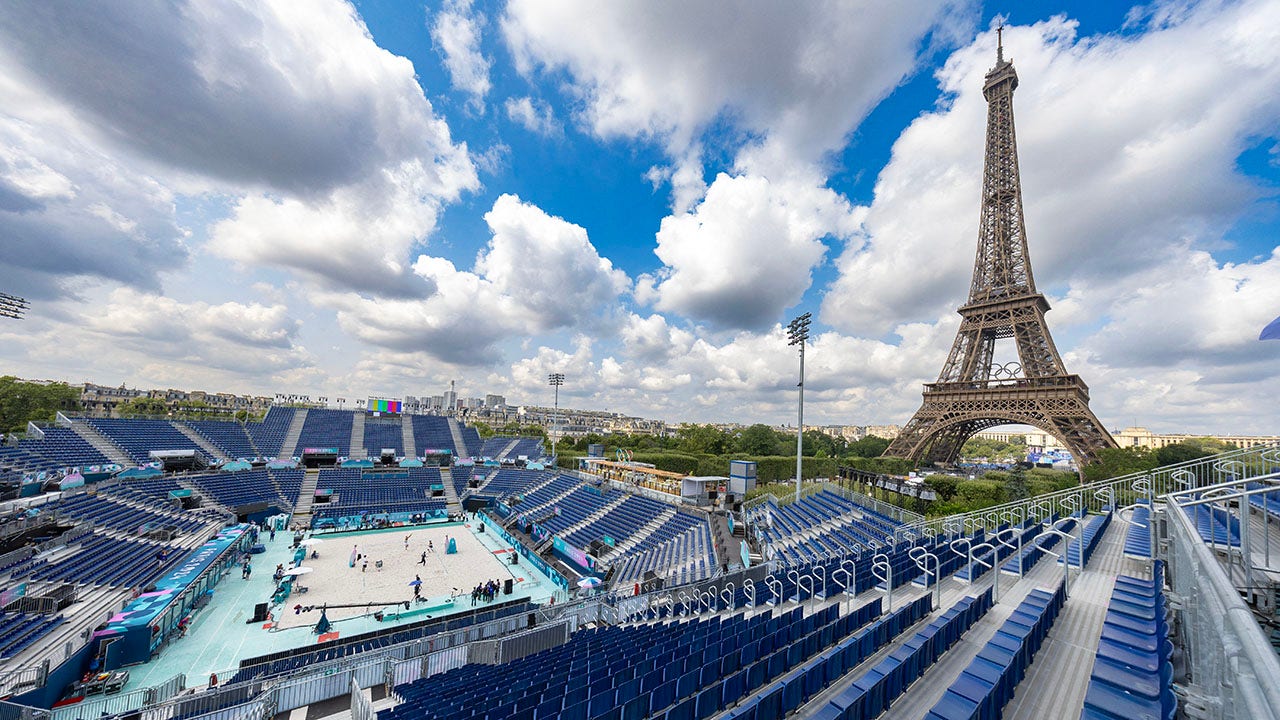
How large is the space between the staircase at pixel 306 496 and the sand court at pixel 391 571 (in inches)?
223

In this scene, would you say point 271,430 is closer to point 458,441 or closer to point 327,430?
point 327,430

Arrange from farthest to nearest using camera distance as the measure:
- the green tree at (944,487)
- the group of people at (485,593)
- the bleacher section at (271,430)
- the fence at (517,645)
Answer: the bleacher section at (271,430)
the green tree at (944,487)
the group of people at (485,593)
the fence at (517,645)

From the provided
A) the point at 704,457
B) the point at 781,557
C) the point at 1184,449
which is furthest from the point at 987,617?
the point at 704,457

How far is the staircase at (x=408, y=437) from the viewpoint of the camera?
177 feet

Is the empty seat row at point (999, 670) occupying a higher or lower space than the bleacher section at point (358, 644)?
higher

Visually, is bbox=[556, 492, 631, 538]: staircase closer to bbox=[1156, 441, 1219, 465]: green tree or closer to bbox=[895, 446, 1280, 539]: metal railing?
bbox=[895, 446, 1280, 539]: metal railing

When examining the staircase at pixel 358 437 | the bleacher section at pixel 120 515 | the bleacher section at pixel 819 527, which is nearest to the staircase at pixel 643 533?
the bleacher section at pixel 819 527

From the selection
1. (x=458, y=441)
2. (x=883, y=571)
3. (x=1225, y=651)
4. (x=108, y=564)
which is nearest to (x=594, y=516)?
(x=883, y=571)

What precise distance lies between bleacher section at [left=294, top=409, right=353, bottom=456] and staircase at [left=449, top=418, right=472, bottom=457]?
1160 centimetres

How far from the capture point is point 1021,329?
34.0m

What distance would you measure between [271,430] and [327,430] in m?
5.18

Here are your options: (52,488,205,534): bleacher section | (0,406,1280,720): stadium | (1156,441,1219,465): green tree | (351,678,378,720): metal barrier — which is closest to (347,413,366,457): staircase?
(0,406,1280,720): stadium

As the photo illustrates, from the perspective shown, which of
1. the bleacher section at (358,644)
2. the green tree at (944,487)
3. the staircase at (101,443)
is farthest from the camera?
the staircase at (101,443)

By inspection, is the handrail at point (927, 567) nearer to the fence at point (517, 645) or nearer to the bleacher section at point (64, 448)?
the fence at point (517, 645)
